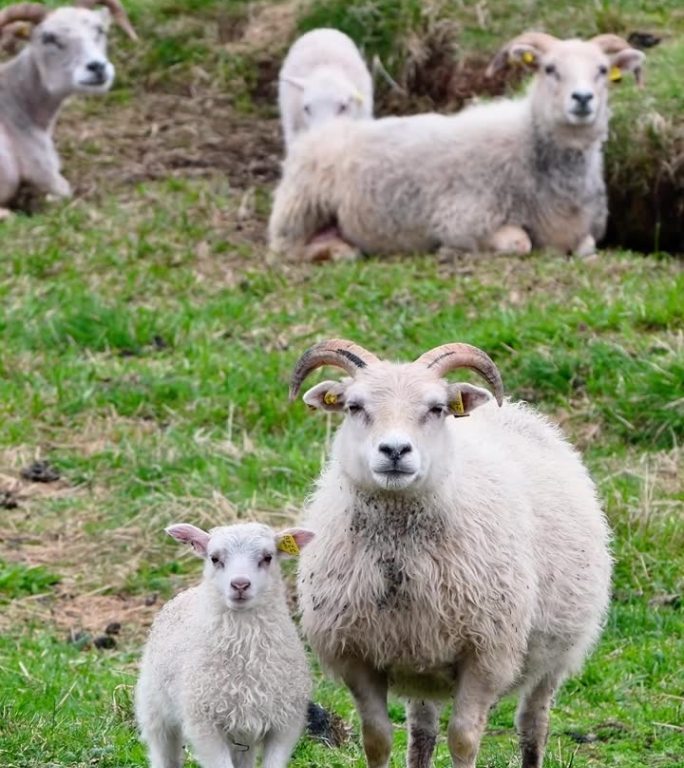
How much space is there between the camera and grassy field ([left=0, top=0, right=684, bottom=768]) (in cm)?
725

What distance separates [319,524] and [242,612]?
49 centimetres

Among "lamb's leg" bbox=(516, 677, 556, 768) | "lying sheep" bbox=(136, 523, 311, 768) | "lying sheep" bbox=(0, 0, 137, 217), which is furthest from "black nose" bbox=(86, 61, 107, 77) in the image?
"lying sheep" bbox=(136, 523, 311, 768)

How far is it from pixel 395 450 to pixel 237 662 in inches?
32.1

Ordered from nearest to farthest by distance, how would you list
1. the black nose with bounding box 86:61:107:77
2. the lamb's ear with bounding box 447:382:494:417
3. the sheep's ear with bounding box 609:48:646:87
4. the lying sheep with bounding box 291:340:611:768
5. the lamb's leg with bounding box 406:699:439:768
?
the lying sheep with bounding box 291:340:611:768
the lamb's ear with bounding box 447:382:494:417
the lamb's leg with bounding box 406:699:439:768
the sheep's ear with bounding box 609:48:646:87
the black nose with bounding box 86:61:107:77

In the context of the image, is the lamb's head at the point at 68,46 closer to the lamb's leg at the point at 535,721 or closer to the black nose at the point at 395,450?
the lamb's leg at the point at 535,721

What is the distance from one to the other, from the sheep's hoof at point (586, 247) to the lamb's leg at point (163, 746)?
6769mm

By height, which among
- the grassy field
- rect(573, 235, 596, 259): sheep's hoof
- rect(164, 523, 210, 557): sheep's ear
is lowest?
rect(573, 235, 596, 259): sheep's hoof

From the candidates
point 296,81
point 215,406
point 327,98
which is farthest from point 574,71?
point 215,406

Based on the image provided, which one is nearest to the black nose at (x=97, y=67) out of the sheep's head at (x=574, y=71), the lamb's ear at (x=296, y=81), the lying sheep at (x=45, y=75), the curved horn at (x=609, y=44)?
the lying sheep at (x=45, y=75)

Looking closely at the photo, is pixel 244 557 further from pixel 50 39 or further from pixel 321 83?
pixel 50 39

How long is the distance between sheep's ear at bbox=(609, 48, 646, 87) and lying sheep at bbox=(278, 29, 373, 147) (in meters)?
2.13

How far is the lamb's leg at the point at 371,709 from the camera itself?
596 cm

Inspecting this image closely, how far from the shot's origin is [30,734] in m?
6.29

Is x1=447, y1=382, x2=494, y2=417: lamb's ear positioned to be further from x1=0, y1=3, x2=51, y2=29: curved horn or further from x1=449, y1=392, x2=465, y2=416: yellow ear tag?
x1=0, y1=3, x2=51, y2=29: curved horn
